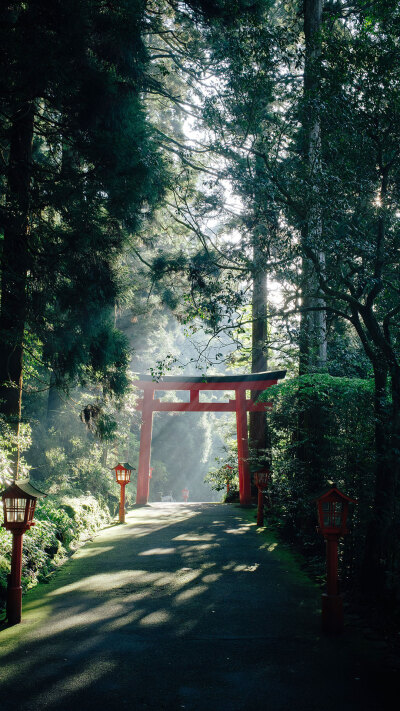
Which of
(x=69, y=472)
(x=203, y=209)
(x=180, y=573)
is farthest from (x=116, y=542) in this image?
(x=69, y=472)

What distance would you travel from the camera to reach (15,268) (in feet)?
20.8

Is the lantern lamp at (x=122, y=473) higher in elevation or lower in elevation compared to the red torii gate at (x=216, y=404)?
lower

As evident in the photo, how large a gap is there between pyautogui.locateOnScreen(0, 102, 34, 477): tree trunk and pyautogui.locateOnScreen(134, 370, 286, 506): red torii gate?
6.50 m

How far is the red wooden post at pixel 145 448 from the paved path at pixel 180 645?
925cm

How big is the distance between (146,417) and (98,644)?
12.1 metres

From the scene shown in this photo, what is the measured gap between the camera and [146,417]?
15.6m

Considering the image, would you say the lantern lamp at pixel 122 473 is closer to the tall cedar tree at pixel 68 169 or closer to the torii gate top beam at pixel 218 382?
the torii gate top beam at pixel 218 382

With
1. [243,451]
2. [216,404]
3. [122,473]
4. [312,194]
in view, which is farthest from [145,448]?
[312,194]

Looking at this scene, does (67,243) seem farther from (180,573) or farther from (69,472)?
(69,472)

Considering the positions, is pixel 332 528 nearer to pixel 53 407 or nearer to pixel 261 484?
pixel 261 484

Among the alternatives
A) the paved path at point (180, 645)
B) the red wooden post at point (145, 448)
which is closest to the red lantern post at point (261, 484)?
the paved path at point (180, 645)

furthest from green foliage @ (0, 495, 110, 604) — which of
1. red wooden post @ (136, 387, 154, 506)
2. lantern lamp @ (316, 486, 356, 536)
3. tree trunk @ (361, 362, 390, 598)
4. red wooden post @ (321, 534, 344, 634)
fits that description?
red wooden post @ (136, 387, 154, 506)

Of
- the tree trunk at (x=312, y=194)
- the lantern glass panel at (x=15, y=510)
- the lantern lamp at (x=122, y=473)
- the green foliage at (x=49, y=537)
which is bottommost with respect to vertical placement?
the green foliage at (x=49, y=537)

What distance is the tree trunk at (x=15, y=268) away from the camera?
6.11 metres
